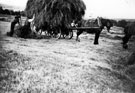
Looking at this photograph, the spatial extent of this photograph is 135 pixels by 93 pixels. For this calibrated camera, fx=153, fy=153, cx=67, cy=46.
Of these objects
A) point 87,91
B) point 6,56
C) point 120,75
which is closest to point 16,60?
point 6,56

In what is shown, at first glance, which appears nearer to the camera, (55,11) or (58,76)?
(58,76)

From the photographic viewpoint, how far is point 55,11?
9.51 m

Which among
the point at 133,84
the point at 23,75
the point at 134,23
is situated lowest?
the point at 133,84

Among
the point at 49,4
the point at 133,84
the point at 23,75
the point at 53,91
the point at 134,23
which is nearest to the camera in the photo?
the point at 53,91

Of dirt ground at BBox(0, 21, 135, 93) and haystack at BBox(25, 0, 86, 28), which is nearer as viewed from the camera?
dirt ground at BBox(0, 21, 135, 93)

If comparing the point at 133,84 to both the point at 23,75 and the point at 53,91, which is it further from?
the point at 23,75

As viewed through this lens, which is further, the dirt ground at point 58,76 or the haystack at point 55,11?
the haystack at point 55,11

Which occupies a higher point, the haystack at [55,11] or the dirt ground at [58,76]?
the haystack at [55,11]

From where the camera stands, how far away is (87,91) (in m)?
3.43

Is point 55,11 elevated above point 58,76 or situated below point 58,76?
above

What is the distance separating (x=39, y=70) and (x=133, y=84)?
101 inches

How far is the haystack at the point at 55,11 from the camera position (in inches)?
368

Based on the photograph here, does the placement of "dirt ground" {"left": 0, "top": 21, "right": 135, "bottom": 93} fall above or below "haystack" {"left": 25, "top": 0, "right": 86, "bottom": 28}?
below

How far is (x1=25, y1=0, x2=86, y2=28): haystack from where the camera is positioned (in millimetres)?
9344
